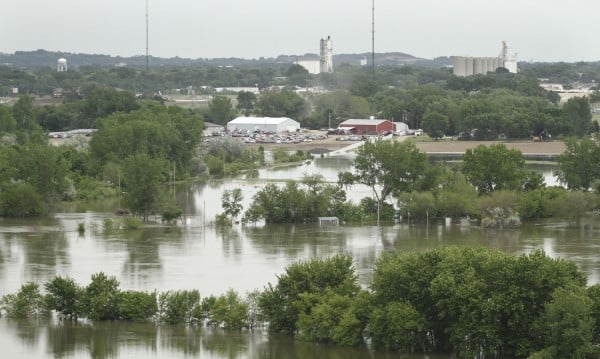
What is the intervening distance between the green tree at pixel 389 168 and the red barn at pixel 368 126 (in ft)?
70.9

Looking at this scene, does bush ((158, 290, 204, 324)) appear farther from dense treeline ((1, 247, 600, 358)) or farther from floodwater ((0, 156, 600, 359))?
floodwater ((0, 156, 600, 359))

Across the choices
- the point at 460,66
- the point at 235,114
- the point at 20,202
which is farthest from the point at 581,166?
the point at 460,66

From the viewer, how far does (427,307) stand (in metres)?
14.6

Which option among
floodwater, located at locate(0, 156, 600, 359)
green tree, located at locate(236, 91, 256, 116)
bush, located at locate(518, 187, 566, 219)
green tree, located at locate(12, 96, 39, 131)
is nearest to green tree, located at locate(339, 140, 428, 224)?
floodwater, located at locate(0, 156, 600, 359)

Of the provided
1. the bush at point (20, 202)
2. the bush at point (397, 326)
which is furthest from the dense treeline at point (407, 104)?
the bush at point (397, 326)

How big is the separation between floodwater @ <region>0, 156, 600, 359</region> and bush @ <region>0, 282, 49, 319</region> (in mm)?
228

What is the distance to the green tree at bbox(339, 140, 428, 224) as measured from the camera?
26875mm

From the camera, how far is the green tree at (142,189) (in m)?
25.9

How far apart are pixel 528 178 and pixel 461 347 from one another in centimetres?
1357

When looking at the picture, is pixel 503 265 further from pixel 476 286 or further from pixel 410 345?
pixel 410 345

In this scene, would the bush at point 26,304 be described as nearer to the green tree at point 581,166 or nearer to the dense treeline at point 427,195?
the dense treeline at point 427,195

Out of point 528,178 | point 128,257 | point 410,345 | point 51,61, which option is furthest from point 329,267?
point 51,61

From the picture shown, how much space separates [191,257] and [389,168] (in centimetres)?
689

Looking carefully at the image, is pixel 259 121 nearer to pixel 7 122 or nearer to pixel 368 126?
pixel 368 126
